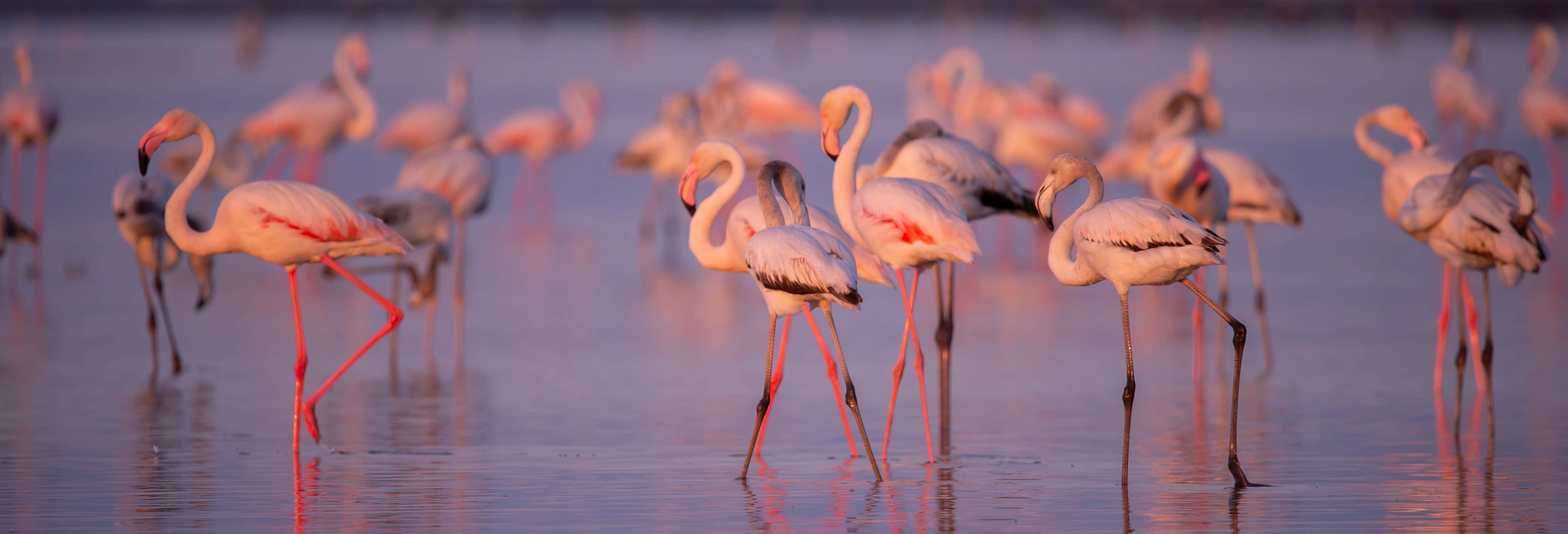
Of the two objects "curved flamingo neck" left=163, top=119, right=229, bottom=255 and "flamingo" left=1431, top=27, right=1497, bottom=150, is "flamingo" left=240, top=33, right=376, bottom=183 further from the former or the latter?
"flamingo" left=1431, top=27, right=1497, bottom=150

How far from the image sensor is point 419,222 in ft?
30.0

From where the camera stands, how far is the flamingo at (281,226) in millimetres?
7285

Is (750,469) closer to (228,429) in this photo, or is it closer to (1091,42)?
(228,429)

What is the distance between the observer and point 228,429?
7285mm

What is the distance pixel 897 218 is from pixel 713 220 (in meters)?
0.74

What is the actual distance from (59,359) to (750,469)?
4382 mm

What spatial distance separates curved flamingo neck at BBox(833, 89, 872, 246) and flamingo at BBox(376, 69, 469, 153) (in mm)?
10804

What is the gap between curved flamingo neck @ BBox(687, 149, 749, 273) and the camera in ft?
23.2

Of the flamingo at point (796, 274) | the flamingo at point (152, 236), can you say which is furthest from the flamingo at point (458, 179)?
the flamingo at point (796, 274)

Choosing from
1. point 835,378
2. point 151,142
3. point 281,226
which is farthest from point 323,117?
point 835,378

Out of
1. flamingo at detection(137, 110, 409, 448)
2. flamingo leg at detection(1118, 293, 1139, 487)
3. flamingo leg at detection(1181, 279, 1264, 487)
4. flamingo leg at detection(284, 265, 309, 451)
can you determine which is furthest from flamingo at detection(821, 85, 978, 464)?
flamingo leg at detection(284, 265, 309, 451)

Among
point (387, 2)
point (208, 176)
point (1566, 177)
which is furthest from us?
point (387, 2)

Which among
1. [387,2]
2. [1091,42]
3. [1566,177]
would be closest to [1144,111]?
[1566,177]

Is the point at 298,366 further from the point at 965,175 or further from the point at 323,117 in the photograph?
the point at 323,117
